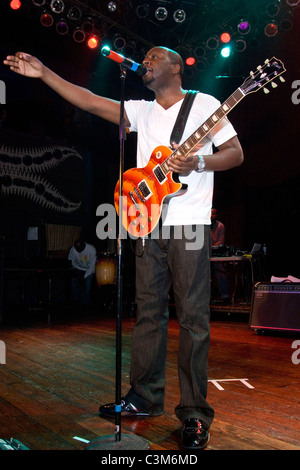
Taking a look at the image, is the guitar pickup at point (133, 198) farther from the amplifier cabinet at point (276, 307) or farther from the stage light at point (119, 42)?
the stage light at point (119, 42)

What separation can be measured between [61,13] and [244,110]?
449 centimetres

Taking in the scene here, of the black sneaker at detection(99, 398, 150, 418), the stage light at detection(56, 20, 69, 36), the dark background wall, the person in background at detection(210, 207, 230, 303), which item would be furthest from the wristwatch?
the dark background wall

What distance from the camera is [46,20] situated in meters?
6.66

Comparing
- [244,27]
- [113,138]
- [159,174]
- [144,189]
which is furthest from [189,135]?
[113,138]

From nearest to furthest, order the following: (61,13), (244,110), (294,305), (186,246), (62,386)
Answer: (186,246) < (62,386) < (294,305) < (61,13) < (244,110)

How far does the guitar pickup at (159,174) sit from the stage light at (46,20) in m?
5.69

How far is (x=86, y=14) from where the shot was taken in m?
→ 6.96

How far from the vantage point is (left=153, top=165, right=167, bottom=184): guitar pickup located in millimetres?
2143

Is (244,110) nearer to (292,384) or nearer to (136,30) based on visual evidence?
(136,30)

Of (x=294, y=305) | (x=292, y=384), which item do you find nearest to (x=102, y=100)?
(x=292, y=384)

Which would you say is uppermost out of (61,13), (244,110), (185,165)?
(61,13)

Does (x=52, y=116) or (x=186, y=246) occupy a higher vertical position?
(x=52, y=116)

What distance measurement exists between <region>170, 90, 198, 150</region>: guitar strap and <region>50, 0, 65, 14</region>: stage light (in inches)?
221

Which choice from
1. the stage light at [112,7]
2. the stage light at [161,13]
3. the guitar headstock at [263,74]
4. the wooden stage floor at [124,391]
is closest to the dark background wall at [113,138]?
the stage light at [161,13]
